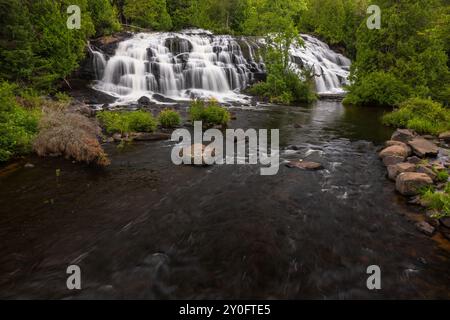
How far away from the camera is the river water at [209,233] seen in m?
5.21

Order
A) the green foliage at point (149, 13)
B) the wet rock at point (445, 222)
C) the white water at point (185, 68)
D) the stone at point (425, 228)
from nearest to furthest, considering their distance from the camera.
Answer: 1. the stone at point (425, 228)
2. the wet rock at point (445, 222)
3. the white water at point (185, 68)
4. the green foliage at point (149, 13)

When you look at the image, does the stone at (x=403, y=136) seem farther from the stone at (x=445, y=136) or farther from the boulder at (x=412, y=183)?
the boulder at (x=412, y=183)

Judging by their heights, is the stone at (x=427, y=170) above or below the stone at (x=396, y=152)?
below

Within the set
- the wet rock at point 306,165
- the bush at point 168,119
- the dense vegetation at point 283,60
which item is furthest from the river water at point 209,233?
the bush at point 168,119

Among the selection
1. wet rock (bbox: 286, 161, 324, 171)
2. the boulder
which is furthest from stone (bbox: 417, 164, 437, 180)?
wet rock (bbox: 286, 161, 324, 171)

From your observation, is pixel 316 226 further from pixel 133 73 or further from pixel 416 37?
pixel 133 73

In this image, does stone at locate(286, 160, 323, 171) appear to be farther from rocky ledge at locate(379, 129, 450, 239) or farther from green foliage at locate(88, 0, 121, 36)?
green foliage at locate(88, 0, 121, 36)

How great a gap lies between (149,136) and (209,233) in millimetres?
7987

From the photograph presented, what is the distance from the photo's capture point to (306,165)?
1067cm

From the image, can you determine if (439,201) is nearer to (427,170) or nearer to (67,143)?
(427,170)

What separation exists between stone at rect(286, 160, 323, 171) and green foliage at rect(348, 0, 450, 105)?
45.4 ft

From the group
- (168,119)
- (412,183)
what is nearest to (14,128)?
(168,119)

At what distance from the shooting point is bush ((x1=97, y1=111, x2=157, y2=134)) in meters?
13.7

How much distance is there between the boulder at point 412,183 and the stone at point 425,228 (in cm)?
157
